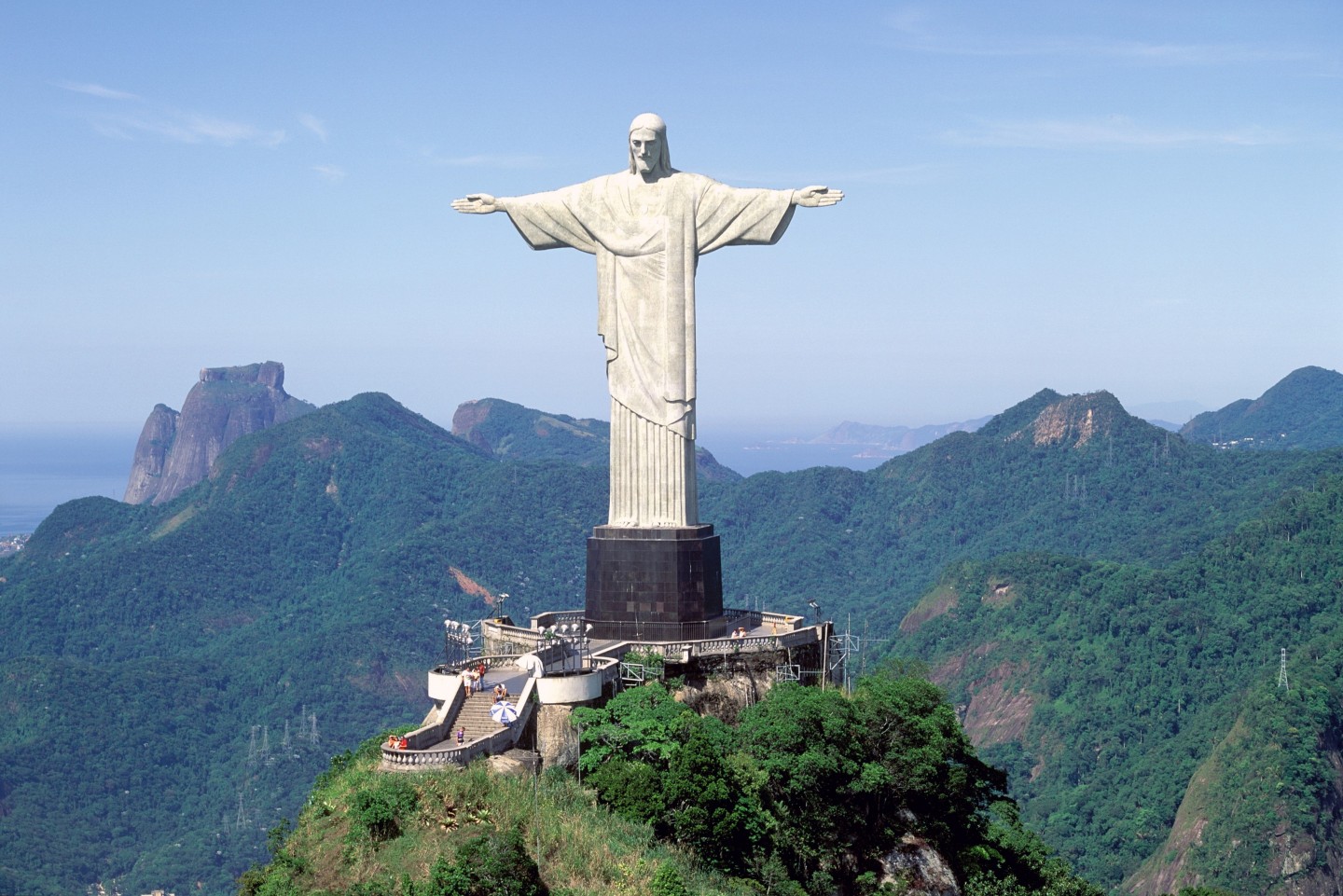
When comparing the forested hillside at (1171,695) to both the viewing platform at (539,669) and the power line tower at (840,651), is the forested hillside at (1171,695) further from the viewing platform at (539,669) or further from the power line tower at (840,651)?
the viewing platform at (539,669)

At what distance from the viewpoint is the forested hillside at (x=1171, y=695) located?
82188 millimetres

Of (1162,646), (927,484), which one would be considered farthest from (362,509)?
(1162,646)

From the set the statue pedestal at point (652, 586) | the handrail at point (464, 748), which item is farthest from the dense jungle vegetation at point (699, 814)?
the statue pedestal at point (652, 586)

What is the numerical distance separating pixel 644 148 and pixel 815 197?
321 centimetres

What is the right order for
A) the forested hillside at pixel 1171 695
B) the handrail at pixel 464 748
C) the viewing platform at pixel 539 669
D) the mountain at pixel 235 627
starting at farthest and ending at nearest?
1. the mountain at pixel 235 627
2. the forested hillside at pixel 1171 695
3. the viewing platform at pixel 539 669
4. the handrail at pixel 464 748

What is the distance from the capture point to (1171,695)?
104m

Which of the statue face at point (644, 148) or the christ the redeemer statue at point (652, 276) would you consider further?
the christ the redeemer statue at point (652, 276)

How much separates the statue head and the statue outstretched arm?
255 cm

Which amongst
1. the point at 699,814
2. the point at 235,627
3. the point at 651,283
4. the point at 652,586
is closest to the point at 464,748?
the point at 699,814

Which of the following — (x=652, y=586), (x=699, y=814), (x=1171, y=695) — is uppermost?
(x=652, y=586)

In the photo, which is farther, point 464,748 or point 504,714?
point 504,714

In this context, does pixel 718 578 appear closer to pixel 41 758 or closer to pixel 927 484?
pixel 41 758

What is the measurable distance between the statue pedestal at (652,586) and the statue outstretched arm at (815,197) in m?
6.26

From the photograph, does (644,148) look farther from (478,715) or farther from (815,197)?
(478,715)
